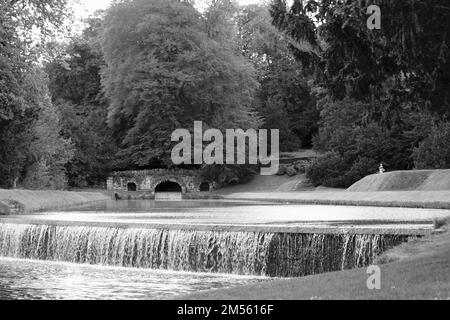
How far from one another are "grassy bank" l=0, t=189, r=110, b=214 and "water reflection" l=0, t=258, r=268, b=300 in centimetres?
1381

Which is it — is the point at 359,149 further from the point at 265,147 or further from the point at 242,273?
the point at 242,273

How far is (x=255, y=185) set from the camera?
65.0 metres

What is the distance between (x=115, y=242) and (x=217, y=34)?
5159 centimetres

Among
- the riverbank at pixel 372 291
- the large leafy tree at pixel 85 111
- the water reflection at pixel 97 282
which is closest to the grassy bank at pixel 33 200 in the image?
the large leafy tree at pixel 85 111

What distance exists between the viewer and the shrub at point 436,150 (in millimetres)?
46094

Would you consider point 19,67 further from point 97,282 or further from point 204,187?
point 204,187

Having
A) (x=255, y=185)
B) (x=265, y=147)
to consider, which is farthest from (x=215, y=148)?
(x=265, y=147)

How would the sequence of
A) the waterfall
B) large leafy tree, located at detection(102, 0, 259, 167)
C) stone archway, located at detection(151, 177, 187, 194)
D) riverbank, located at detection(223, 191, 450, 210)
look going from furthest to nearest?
stone archway, located at detection(151, 177, 187, 194) → large leafy tree, located at detection(102, 0, 259, 167) → riverbank, located at detection(223, 191, 450, 210) → the waterfall

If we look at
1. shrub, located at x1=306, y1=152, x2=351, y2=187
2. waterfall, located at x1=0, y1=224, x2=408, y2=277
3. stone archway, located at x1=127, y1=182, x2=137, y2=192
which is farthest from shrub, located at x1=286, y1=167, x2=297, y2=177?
waterfall, located at x1=0, y1=224, x2=408, y2=277

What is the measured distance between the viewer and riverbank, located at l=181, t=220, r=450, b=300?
10.1m

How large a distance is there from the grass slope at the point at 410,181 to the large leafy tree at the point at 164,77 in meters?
22.6

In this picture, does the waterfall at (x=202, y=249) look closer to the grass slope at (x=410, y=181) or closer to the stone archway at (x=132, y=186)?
the grass slope at (x=410, y=181)

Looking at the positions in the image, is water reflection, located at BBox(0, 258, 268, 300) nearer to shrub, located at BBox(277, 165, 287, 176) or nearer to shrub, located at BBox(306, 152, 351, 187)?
shrub, located at BBox(306, 152, 351, 187)

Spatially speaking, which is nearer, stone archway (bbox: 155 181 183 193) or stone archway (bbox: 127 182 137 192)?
stone archway (bbox: 127 182 137 192)
